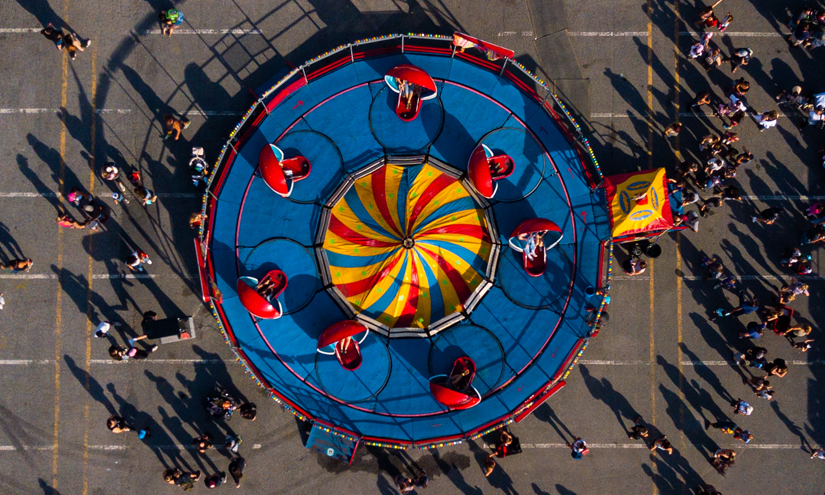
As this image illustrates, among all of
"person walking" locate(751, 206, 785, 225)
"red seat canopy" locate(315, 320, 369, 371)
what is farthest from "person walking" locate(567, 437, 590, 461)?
"person walking" locate(751, 206, 785, 225)

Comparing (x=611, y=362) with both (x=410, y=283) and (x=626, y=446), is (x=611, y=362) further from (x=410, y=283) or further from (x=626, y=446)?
(x=410, y=283)

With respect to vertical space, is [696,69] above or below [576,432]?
above

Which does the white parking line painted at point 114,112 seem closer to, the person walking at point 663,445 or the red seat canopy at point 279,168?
the red seat canopy at point 279,168

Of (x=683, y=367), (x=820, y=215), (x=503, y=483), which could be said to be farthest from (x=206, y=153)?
(x=820, y=215)

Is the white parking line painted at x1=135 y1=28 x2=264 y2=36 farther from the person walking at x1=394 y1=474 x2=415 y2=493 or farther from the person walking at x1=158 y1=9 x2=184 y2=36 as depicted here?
the person walking at x1=394 y1=474 x2=415 y2=493

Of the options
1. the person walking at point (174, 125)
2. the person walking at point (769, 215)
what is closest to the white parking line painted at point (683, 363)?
the person walking at point (769, 215)

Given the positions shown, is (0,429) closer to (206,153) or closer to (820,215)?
(206,153)
